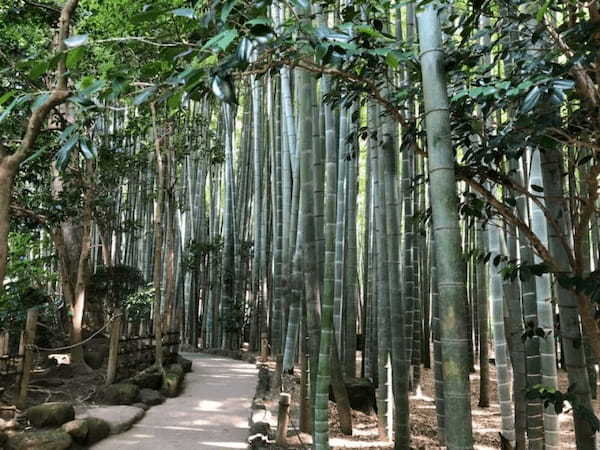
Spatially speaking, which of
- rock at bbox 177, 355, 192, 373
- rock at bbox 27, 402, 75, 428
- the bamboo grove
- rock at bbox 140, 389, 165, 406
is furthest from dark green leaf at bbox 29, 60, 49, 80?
rock at bbox 177, 355, 192, 373

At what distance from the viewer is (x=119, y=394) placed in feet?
15.0

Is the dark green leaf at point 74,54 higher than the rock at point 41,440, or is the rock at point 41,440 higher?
the dark green leaf at point 74,54

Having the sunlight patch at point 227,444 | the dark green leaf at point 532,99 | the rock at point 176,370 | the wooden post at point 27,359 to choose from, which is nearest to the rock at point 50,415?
the wooden post at point 27,359

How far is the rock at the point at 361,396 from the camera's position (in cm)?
476

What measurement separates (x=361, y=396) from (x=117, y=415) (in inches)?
84.4

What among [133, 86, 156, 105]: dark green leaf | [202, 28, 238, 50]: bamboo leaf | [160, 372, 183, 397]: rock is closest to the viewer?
[202, 28, 238, 50]: bamboo leaf

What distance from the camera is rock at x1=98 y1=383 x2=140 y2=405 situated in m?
4.54

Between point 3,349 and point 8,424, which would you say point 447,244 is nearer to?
point 8,424

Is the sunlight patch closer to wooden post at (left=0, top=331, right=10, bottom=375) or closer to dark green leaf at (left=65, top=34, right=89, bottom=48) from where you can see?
wooden post at (left=0, top=331, right=10, bottom=375)

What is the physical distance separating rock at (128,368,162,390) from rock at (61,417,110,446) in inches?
53.8

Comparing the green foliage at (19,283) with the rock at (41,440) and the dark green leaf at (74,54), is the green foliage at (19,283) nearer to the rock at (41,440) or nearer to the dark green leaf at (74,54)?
the rock at (41,440)

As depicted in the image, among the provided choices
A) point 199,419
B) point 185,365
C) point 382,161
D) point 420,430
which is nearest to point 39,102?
point 382,161

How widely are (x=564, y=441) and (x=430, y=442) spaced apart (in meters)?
1.29

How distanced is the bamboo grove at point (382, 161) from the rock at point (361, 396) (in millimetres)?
Answer: 552
